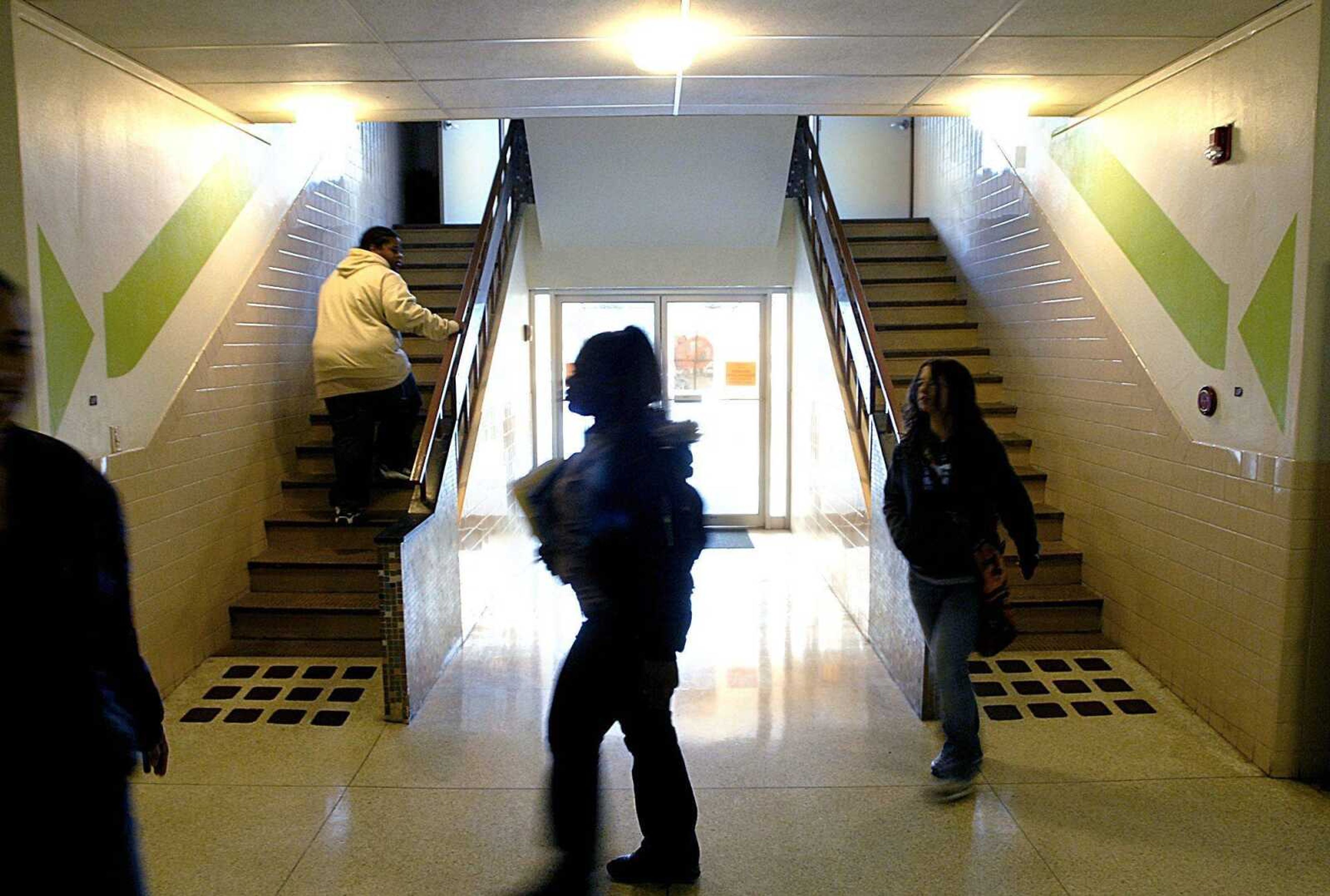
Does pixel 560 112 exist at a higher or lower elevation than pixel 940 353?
higher

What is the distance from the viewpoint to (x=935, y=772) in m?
3.29

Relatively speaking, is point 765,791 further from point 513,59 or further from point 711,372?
point 711,372

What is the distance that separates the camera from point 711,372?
8125 millimetres

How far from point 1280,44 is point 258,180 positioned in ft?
14.9

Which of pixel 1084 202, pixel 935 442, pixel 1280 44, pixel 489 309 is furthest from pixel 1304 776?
pixel 489 309

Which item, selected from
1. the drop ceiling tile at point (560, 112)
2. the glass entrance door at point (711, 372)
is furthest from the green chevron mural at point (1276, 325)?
Result: the glass entrance door at point (711, 372)

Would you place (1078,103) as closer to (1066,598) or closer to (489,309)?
(1066,598)

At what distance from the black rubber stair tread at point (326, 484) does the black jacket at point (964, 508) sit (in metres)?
3.13

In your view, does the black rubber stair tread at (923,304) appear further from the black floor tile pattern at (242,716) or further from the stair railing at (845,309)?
the black floor tile pattern at (242,716)

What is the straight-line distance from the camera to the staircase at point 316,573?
455 cm

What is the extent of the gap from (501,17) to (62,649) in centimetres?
260

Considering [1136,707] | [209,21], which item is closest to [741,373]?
[1136,707]

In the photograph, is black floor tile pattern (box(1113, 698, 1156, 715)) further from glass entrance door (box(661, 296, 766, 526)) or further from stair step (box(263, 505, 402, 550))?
glass entrance door (box(661, 296, 766, 526))

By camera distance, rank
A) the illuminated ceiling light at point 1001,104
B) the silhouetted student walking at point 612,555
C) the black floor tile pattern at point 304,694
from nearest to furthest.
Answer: the silhouetted student walking at point 612,555 < the black floor tile pattern at point 304,694 < the illuminated ceiling light at point 1001,104
